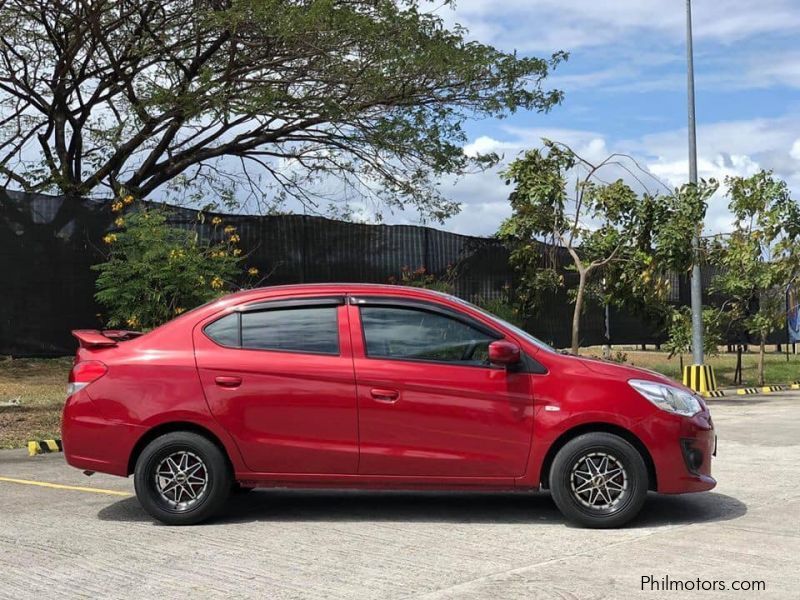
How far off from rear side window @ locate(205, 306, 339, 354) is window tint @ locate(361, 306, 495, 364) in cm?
28

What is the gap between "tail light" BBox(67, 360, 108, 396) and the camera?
6.76m

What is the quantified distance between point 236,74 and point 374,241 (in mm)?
3927

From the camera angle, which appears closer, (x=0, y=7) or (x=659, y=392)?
(x=659, y=392)

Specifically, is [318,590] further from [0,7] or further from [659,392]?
[0,7]

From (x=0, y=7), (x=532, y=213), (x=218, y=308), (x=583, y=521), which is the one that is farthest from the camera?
(x=532, y=213)

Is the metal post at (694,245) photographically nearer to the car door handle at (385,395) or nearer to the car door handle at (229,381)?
the car door handle at (385,395)

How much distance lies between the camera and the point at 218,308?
6.98m

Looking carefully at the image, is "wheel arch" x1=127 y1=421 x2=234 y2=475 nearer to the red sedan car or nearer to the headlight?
the red sedan car

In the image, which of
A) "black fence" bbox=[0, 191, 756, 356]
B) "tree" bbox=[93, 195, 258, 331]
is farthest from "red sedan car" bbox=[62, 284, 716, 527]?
"black fence" bbox=[0, 191, 756, 356]

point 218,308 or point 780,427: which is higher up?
point 218,308

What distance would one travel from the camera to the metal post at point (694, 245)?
56.7 ft

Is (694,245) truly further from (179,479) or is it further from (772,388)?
(179,479)

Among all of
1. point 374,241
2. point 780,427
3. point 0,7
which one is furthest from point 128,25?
point 780,427

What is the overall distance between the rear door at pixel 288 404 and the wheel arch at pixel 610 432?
1.40 meters
